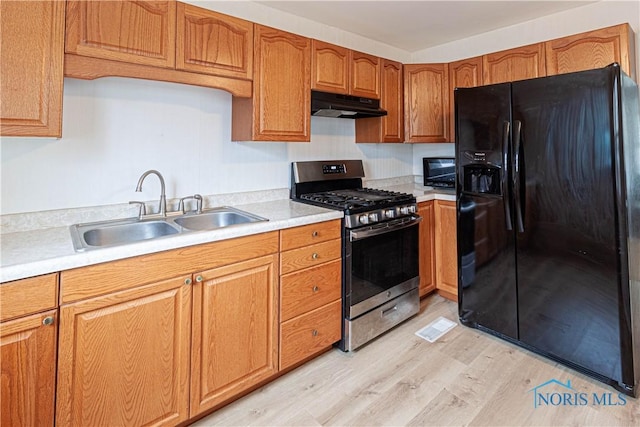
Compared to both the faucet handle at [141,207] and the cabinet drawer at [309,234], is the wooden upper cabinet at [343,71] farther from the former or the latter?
the faucet handle at [141,207]

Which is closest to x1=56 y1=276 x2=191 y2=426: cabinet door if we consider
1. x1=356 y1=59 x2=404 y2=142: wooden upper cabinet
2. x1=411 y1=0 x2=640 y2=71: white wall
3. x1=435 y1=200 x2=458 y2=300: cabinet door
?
x1=356 y1=59 x2=404 y2=142: wooden upper cabinet

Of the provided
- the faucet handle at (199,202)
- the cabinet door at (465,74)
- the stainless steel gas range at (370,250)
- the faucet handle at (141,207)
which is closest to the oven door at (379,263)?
the stainless steel gas range at (370,250)

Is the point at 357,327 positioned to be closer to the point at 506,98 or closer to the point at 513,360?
the point at 513,360

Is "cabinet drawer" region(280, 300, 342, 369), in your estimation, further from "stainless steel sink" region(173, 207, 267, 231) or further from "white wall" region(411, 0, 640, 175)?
"white wall" region(411, 0, 640, 175)

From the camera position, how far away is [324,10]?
2.56m

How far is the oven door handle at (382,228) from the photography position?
2.13m

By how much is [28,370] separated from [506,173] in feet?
8.23

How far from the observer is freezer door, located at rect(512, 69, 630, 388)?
1789 mm

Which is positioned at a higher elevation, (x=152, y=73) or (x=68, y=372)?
(x=152, y=73)

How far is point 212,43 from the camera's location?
1.84 meters

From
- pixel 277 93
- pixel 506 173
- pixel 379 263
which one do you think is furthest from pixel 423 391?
pixel 277 93

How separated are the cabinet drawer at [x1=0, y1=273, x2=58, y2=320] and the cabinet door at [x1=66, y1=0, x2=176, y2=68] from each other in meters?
0.97

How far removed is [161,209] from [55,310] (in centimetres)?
84

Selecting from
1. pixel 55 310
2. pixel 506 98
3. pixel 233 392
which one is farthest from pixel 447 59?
pixel 55 310
